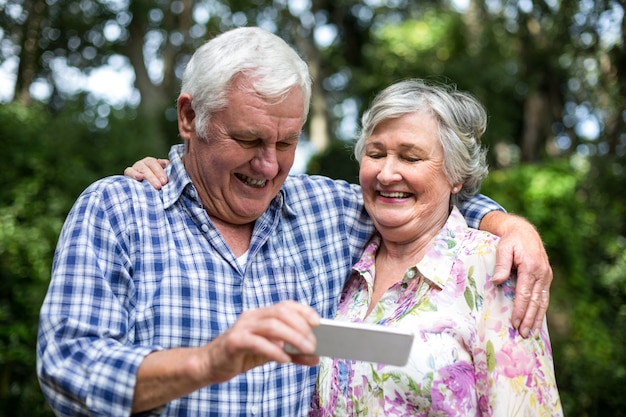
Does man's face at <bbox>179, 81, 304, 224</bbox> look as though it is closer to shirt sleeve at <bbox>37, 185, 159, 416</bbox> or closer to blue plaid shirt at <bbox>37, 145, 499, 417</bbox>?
blue plaid shirt at <bbox>37, 145, 499, 417</bbox>

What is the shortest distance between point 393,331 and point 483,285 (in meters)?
0.77

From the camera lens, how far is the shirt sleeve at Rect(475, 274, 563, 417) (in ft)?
6.91

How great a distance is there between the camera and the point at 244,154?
2.22 meters

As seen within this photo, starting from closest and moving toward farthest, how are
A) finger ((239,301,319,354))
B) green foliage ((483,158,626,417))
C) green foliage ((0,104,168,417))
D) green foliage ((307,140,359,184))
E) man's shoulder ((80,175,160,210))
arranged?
finger ((239,301,319,354)) → man's shoulder ((80,175,160,210)) → green foliage ((483,158,626,417)) → green foliage ((0,104,168,417)) → green foliage ((307,140,359,184))

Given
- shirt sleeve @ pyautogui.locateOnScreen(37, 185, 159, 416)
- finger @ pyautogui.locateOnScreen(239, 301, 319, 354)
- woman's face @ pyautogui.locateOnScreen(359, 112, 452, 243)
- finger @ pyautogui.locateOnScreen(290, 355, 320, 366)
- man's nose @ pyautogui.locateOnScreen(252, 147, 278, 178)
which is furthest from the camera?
woman's face @ pyautogui.locateOnScreen(359, 112, 452, 243)

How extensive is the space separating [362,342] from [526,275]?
2.67 ft

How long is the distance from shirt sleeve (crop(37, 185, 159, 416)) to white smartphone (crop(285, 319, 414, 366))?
0.48 meters

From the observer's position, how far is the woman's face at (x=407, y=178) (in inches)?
95.5

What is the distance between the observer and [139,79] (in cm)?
1503

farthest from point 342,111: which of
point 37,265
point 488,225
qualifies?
point 488,225

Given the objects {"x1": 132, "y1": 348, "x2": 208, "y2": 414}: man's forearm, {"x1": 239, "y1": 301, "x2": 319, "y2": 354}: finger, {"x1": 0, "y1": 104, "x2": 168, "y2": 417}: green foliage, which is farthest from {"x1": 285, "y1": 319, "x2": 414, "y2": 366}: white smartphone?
{"x1": 0, "y1": 104, "x2": 168, "y2": 417}: green foliage

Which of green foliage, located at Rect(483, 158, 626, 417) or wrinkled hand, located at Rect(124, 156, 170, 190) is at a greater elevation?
wrinkled hand, located at Rect(124, 156, 170, 190)

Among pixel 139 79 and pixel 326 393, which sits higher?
pixel 139 79

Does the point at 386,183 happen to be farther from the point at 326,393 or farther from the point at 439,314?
the point at 326,393
